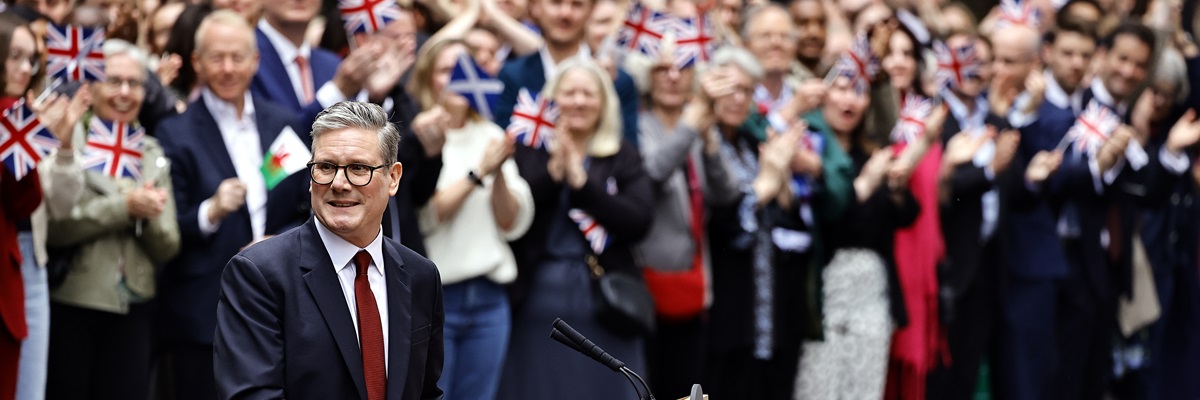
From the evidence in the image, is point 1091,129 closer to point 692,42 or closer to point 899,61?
point 899,61

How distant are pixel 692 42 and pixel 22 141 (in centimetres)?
378

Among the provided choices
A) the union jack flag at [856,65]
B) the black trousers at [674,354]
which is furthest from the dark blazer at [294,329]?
the union jack flag at [856,65]

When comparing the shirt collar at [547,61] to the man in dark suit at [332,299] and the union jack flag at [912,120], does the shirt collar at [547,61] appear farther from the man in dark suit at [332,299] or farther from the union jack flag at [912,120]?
the man in dark suit at [332,299]

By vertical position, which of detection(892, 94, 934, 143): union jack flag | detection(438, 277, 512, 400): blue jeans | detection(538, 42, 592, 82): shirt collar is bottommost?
detection(438, 277, 512, 400): blue jeans

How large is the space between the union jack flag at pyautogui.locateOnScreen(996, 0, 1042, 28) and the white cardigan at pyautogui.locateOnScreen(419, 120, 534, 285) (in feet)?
16.0

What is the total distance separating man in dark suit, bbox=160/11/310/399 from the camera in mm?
8023

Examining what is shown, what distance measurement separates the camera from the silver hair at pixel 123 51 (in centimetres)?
841

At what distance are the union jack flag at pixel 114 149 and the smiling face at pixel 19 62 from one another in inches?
13.2

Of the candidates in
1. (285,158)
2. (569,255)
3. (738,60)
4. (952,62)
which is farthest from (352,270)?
(952,62)

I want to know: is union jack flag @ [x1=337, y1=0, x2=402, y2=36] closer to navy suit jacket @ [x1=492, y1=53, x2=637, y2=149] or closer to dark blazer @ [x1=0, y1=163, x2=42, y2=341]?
navy suit jacket @ [x1=492, y1=53, x2=637, y2=149]

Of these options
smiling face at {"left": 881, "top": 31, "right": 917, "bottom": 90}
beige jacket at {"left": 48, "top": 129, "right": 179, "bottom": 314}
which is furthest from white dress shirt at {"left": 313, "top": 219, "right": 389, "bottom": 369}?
smiling face at {"left": 881, "top": 31, "right": 917, "bottom": 90}

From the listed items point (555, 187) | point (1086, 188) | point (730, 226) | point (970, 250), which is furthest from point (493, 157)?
point (1086, 188)

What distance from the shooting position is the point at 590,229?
9023 mm

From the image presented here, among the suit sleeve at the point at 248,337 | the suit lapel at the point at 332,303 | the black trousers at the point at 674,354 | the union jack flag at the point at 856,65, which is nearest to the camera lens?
the suit sleeve at the point at 248,337
